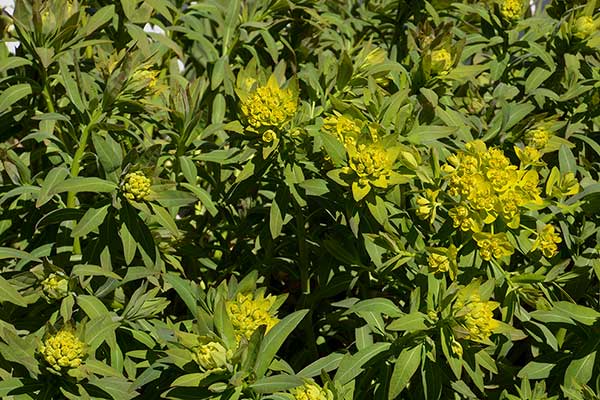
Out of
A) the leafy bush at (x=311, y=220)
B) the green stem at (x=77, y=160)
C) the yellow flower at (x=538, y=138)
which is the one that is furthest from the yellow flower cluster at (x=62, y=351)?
the yellow flower at (x=538, y=138)

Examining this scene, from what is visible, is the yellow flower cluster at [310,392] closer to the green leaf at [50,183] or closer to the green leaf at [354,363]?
the green leaf at [354,363]

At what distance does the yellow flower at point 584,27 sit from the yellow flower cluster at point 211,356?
1703mm

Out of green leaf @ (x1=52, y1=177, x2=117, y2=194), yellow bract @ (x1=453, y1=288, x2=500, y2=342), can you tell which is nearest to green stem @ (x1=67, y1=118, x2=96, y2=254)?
green leaf @ (x1=52, y1=177, x2=117, y2=194)

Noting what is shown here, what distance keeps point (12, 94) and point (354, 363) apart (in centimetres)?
133

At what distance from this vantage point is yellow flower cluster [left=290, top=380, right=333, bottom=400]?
2027 mm

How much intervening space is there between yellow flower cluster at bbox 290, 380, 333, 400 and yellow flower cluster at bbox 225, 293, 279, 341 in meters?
0.19

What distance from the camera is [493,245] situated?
84.5 inches

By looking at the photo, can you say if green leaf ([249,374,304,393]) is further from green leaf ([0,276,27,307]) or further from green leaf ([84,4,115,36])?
green leaf ([84,4,115,36])

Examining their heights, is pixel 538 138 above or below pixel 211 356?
above

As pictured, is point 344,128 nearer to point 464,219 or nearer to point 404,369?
point 464,219

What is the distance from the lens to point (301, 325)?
2670 millimetres

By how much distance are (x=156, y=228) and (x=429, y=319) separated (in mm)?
927

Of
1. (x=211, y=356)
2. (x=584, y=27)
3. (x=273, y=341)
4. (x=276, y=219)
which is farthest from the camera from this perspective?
(x=584, y=27)

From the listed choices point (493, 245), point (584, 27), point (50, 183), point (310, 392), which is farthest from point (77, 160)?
point (584, 27)
